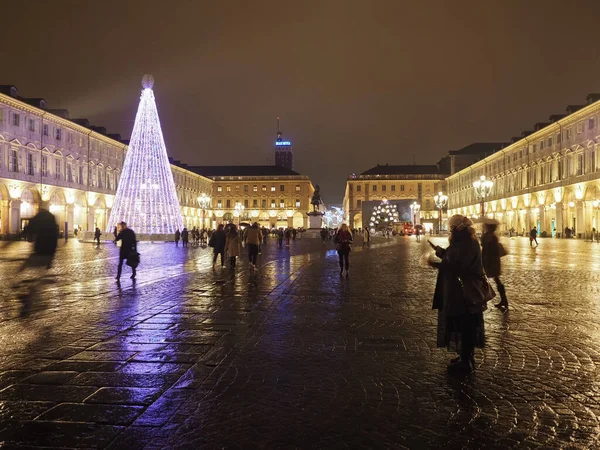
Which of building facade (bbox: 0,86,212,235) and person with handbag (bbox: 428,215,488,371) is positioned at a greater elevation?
building facade (bbox: 0,86,212,235)

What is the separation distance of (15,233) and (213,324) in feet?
139

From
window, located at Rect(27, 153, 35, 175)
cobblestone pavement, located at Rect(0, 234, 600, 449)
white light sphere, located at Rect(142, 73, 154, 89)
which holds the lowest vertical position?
cobblestone pavement, located at Rect(0, 234, 600, 449)

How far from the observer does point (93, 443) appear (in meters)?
3.29

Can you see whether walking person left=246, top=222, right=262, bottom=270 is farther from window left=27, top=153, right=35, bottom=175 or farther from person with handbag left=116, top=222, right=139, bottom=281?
window left=27, top=153, right=35, bottom=175

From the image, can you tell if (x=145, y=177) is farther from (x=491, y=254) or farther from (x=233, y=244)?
(x=491, y=254)

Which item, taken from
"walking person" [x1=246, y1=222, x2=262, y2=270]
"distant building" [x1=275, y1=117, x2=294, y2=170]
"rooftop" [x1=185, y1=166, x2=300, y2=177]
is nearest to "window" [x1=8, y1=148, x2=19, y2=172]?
"walking person" [x1=246, y1=222, x2=262, y2=270]

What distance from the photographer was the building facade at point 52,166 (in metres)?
43.7

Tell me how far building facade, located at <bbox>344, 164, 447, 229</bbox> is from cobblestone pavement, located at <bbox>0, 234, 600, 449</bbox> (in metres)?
101

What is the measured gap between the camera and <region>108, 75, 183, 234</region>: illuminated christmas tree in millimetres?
34688

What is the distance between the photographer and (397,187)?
376 ft

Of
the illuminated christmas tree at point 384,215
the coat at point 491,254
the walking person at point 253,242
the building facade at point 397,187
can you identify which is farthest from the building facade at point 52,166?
the building facade at point 397,187

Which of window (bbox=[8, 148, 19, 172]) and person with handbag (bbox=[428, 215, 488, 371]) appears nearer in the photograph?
person with handbag (bbox=[428, 215, 488, 371])

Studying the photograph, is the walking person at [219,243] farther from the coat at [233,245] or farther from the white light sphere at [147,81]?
the white light sphere at [147,81]

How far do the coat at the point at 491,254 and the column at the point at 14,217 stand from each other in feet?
142
